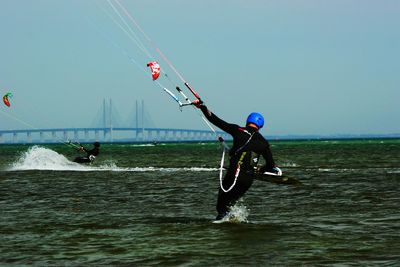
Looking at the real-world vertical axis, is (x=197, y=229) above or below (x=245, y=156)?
below

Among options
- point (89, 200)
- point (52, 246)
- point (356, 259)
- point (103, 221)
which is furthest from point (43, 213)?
point (356, 259)

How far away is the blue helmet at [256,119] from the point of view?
15266mm

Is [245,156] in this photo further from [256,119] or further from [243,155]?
[256,119]

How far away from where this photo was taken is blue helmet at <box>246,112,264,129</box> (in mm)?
15266

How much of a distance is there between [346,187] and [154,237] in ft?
53.4

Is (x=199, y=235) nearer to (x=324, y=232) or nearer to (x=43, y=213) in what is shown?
(x=324, y=232)

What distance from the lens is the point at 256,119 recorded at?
50.2 ft

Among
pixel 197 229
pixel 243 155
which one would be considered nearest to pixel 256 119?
pixel 243 155

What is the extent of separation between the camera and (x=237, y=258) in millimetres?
12789

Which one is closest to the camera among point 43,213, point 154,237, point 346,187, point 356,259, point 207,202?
point 356,259

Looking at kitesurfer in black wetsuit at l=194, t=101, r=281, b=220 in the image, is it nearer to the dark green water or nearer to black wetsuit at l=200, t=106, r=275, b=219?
black wetsuit at l=200, t=106, r=275, b=219

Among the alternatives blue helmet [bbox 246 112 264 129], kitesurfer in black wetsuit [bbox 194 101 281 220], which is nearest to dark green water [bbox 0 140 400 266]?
kitesurfer in black wetsuit [bbox 194 101 281 220]

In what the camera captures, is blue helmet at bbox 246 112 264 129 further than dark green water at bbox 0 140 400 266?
Yes

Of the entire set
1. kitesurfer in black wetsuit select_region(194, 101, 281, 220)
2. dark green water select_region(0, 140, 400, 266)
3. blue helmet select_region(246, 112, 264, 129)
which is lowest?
dark green water select_region(0, 140, 400, 266)
